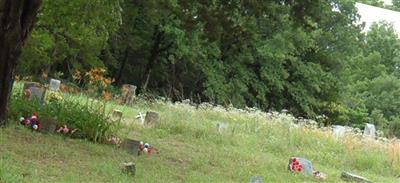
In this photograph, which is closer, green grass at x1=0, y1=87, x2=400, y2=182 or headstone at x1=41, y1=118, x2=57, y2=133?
green grass at x1=0, y1=87, x2=400, y2=182

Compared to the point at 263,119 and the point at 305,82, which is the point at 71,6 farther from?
the point at 305,82

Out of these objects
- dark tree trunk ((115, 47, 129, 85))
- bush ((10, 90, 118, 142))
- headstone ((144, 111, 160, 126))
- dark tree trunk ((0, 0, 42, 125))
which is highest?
dark tree trunk ((0, 0, 42, 125))

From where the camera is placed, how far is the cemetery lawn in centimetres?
732

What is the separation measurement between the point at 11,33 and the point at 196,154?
134 inches

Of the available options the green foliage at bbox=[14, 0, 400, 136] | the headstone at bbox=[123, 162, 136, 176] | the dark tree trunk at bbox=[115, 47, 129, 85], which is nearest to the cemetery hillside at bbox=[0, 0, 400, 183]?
the headstone at bbox=[123, 162, 136, 176]

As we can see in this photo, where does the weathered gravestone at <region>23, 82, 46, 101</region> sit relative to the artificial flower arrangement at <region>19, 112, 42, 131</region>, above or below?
above

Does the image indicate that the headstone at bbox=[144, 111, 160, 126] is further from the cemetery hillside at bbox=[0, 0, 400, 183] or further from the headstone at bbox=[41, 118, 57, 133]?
the headstone at bbox=[41, 118, 57, 133]

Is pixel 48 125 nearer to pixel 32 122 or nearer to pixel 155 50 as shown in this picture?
pixel 32 122

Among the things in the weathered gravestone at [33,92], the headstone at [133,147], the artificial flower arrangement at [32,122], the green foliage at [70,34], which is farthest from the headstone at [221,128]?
the artificial flower arrangement at [32,122]

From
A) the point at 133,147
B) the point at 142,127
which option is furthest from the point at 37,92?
the point at 133,147

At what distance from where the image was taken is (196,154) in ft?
33.4

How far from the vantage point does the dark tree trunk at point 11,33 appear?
27.9 ft

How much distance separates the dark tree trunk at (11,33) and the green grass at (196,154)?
1.74 feet

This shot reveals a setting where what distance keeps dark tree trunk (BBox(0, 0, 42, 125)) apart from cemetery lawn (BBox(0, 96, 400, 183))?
1.73ft
